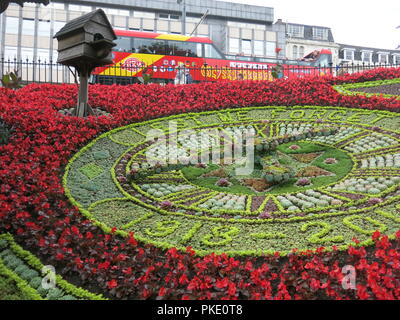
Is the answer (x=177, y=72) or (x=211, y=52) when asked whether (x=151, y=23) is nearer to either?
(x=211, y=52)

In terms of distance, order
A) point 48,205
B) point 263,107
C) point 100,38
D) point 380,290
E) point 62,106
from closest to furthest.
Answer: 1. point 380,290
2. point 48,205
3. point 100,38
4. point 62,106
5. point 263,107

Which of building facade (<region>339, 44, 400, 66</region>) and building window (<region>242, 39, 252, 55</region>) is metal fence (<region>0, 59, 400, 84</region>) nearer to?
building window (<region>242, 39, 252, 55</region>)

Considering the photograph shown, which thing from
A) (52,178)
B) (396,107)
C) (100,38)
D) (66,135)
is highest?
(100,38)

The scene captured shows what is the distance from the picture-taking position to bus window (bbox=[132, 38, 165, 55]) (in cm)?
2162

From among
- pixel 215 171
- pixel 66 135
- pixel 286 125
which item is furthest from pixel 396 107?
pixel 66 135

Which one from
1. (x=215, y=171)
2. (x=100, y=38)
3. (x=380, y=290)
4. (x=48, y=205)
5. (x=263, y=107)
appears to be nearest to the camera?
(x=380, y=290)

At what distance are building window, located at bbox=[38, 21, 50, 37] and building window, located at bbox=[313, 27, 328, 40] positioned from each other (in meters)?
41.0

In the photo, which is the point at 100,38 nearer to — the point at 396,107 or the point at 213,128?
the point at 213,128

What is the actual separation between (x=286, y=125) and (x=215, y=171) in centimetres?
304

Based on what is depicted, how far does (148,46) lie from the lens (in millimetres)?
21875

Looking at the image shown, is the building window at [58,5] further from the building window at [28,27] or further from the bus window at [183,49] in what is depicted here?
the bus window at [183,49]

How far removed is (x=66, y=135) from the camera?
7973 millimetres

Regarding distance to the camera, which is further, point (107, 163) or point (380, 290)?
point (107, 163)

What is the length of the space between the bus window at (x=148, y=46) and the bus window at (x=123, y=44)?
12.5 inches
